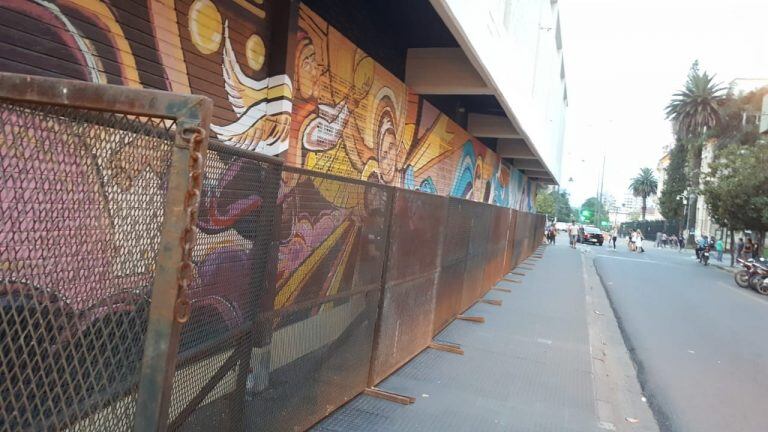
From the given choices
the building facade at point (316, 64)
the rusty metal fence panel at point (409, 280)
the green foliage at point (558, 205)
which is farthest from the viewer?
the green foliage at point (558, 205)

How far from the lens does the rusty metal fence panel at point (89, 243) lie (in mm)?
1491

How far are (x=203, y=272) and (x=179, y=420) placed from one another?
2.09 ft

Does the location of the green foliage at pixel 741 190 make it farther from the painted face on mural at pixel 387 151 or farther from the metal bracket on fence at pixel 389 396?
the metal bracket on fence at pixel 389 396

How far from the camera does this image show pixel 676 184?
6153 cm

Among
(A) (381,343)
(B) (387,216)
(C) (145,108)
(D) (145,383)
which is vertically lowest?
(A) (381,343)

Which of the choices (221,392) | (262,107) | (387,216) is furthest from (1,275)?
(262,107)

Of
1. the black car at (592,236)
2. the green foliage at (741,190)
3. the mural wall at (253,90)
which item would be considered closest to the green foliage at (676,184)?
the black car at (592,236)

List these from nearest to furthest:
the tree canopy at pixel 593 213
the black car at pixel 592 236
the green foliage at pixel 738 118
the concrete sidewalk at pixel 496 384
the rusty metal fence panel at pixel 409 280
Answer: the concrete sidewalk at pixel 496 384
the rusty metal fence panel at pixel 409 280
the green foliage at pixel 738 118
the black car at pixel 592 236
the tree canopy at pixel 593 213

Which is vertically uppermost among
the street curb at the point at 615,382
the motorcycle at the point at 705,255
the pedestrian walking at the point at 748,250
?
the pedestrian walking at the point at 748,250

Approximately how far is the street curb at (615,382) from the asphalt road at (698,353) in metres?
0.13

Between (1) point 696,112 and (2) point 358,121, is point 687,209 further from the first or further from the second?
(2) point 358,121

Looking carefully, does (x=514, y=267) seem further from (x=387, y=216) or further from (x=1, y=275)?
(x=1, y=275)

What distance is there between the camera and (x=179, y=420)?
7.51 feet

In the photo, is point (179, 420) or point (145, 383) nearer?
point (145, 383)
